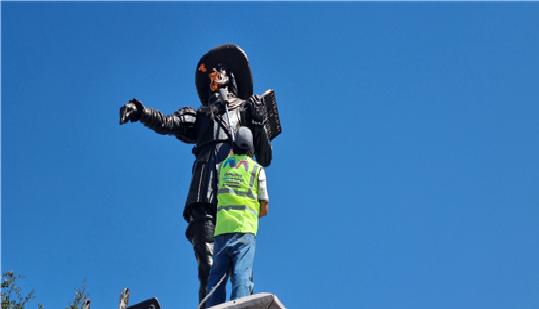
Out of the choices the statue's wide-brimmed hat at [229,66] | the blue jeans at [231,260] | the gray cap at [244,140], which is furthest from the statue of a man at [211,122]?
the gray cap at [244,140]

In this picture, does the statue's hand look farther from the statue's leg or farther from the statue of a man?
the statue's leg

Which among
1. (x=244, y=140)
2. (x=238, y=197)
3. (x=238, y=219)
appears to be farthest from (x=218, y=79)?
(x=238, y=219)

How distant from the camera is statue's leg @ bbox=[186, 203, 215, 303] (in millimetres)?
7840

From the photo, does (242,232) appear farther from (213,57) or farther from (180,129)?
(213,57)

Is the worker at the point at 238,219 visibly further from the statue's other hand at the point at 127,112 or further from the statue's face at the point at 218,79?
the statue's face at the point at 218,79

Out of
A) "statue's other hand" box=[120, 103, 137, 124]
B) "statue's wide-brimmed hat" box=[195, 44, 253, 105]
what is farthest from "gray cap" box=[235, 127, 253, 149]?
"statue's wide-brimmed hat" box=[195, 44, 253, 105]

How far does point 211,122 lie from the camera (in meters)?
9.13

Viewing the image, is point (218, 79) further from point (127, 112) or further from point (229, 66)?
point (127, 112)

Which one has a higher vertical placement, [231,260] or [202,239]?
[202,239]

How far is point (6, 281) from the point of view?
10562 millimetres

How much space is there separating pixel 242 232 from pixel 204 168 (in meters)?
1.91

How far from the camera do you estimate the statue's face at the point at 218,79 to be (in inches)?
385

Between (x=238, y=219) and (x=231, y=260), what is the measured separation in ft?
1.58

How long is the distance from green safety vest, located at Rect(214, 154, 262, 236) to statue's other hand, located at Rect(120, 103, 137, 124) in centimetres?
165
